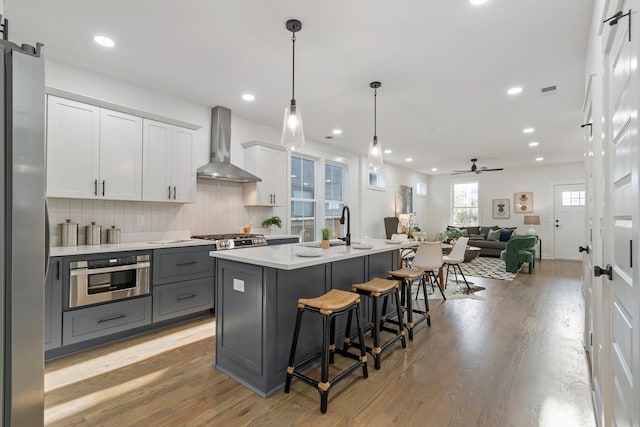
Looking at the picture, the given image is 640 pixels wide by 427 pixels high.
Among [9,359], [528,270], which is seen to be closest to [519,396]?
[9,359]

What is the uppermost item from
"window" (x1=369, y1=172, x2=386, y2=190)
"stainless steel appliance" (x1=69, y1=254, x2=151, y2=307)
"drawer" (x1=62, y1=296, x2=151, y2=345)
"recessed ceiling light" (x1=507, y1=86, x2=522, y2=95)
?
"recessed ceiling light" (x1=507, y1=86, x2=522, y2=95)

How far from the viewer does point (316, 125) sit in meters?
5.23

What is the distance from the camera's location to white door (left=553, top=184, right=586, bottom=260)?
8430 mm

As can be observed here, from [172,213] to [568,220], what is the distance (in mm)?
9972

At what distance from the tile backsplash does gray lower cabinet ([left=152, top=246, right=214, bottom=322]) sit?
73cm

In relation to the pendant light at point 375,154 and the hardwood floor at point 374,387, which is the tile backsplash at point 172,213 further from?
the pendant light at point 375,154

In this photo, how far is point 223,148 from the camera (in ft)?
14.4

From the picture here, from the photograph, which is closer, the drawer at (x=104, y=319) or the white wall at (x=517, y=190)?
the drawer at (x=104, y=319)

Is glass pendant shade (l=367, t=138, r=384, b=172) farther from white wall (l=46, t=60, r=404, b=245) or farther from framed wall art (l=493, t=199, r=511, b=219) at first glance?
framed wall art (l=493, t=199, r=511, b=219)

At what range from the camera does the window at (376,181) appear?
7.93 metres

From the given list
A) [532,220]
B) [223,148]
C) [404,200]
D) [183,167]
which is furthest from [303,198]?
[532,220]

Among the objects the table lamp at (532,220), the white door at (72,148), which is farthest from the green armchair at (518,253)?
the white door at (72,148)

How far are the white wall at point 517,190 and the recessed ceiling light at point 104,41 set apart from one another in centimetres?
1016

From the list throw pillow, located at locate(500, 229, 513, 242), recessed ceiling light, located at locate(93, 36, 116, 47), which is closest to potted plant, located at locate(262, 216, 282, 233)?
recessed ceiling light, located at locate(93, 36, 116, 47)
